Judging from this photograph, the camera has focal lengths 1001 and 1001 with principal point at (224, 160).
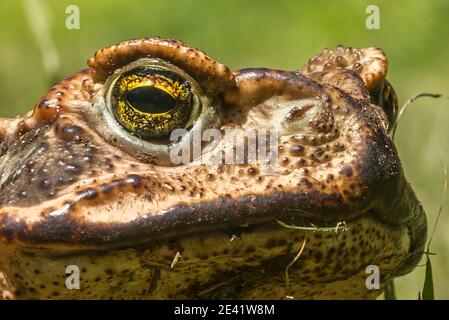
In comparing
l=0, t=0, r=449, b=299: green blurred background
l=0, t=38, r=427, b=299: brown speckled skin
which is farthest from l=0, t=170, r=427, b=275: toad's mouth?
l=0, t=0, r=449, b=299: green blurred background

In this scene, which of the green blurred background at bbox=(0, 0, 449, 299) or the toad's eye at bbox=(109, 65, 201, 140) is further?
the green blurred background at bbox=(0, 0, 449, 299)

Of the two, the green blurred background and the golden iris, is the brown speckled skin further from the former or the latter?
the green blurred background

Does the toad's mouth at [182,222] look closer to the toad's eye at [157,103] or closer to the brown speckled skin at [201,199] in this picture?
the brown speckled skin at [201,199]

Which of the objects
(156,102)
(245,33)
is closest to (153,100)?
(156,102)

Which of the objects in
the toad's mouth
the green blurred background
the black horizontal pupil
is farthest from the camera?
the green blurred background

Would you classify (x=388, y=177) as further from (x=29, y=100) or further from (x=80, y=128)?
(x=29, y=100)

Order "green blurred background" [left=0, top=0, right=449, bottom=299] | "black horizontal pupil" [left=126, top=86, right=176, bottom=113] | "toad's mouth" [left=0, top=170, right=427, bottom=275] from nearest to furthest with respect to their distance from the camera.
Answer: "toad's mouth" [left=0, top=170, right=427, bottom=275] → "black horizontal pupil" [left=126, top=86, right=176, bottom=113] → "green blurred background" [left=0, top=0, right=449, bottom=299]

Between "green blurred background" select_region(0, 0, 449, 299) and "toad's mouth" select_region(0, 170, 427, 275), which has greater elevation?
"green blurred background" select_region(0, 0, 449, 299)

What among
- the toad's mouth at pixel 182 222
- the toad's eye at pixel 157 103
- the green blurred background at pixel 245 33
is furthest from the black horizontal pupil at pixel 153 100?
the green blurred background at pixel 245 33
